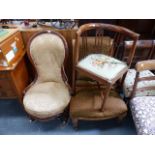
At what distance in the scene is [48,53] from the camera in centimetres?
148

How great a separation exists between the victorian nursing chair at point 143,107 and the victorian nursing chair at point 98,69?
0.14 m

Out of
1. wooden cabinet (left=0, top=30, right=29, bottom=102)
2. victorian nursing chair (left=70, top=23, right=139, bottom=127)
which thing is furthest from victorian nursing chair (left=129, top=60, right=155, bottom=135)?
wooden cabinet (left=0, top=30, right=29, bottom=102)

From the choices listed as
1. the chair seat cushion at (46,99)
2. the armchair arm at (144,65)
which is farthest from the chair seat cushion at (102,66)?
the chair seat cushion at (46,99)

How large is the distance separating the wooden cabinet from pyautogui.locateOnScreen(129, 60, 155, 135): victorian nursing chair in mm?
1082

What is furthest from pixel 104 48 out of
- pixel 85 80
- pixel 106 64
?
pixel 85 80

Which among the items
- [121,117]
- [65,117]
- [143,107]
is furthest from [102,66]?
[65,117]

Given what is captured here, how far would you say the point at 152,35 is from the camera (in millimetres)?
1813

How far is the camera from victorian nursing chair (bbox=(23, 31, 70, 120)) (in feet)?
4.49

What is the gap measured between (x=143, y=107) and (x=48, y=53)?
3.26 ft

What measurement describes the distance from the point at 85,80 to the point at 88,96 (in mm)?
227

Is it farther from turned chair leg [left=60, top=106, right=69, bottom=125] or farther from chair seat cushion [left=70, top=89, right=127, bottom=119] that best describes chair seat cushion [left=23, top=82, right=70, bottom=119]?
turned chair leg [left=60, top=106, right=69, bottom=125]

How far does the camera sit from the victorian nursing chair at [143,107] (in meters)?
1.14

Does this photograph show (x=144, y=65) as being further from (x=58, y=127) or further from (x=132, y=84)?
(x=58, y=127)
